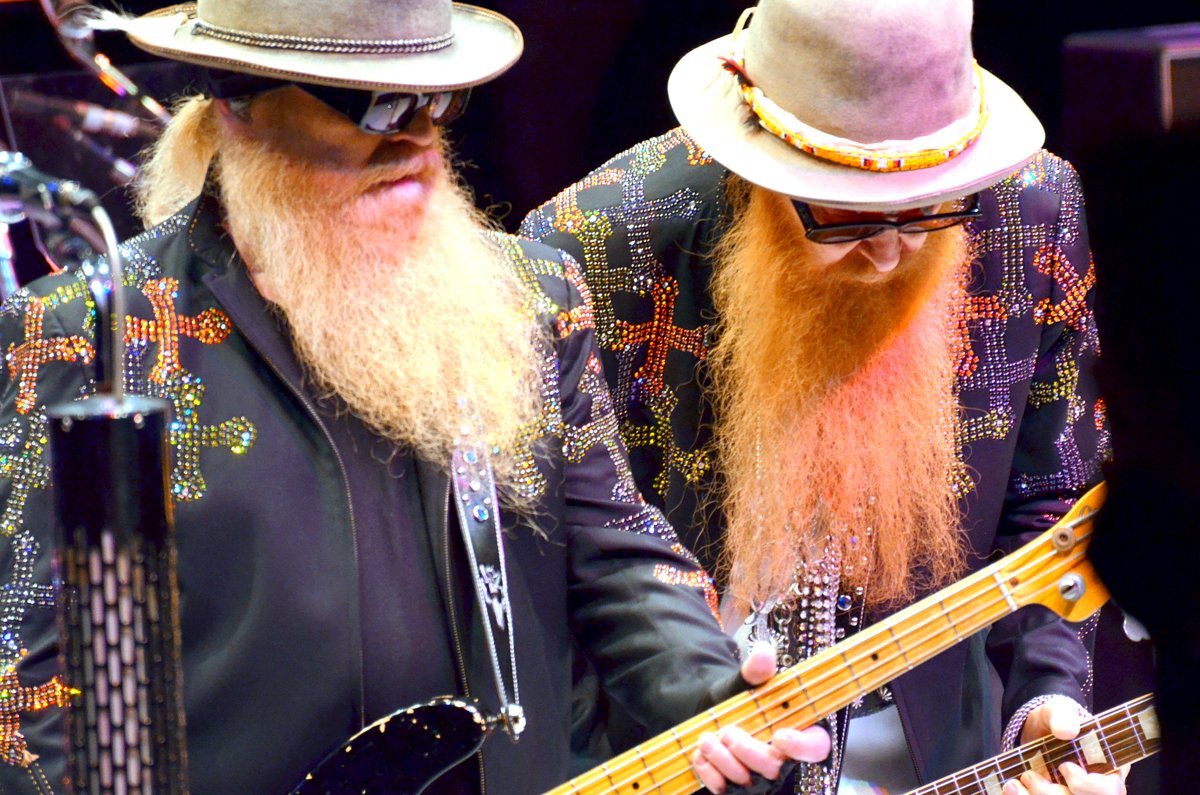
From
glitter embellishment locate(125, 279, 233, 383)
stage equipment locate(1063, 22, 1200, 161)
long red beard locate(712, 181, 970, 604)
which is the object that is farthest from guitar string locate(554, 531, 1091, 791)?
stage equipment locate(1063, 22, 1200, 161)

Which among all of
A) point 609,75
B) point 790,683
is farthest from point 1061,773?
point 609,75

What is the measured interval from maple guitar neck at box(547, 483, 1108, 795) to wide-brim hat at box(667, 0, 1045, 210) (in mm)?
634

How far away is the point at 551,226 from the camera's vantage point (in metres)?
2.99

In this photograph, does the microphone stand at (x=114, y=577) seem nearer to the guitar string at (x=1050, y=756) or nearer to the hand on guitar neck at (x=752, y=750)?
the hand on guitar neck at (x=752, y=750)

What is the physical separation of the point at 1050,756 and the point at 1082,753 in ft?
0.23

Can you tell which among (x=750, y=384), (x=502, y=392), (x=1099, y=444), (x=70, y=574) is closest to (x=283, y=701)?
(x=502, y=392)

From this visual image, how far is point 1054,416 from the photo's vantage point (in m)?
3.06

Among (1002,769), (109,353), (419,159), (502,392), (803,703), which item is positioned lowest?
(1002,769)

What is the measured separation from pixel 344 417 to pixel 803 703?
0.84 m

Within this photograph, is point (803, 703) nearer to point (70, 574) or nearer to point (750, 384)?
point (750, 384)

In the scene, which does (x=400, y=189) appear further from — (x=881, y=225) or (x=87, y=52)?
(x=881, y=225)

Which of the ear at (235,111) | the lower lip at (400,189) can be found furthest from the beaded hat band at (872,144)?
the ear at (235,111)

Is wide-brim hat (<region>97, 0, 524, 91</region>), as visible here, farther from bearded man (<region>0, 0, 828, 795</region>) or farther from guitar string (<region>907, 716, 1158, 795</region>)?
guitar string (<region>907, 716, 1158, 795</region>)

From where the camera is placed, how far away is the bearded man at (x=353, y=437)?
2.27m
